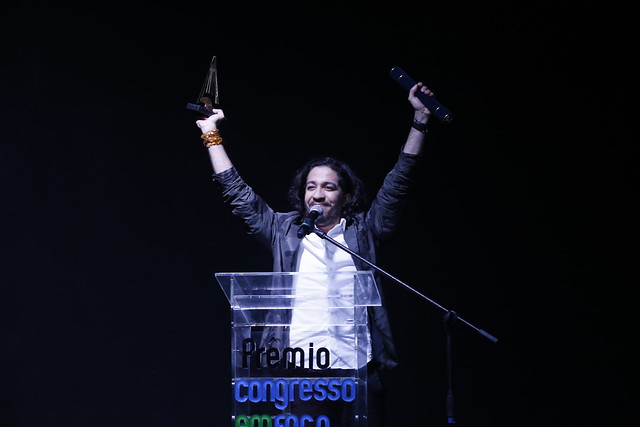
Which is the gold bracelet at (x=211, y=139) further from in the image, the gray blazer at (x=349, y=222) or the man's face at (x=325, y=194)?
the man's face at (x=325, y=194)

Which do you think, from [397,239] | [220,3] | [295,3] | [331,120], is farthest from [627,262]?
[220,3]

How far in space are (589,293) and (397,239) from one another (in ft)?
3.07

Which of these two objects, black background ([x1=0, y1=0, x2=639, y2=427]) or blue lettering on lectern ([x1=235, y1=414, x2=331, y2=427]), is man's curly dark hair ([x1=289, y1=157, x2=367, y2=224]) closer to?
black background ([x1=0, y1=0, x2=639, y2=427])

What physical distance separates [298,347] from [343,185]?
90cm

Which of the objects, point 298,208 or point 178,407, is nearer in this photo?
point 298,208

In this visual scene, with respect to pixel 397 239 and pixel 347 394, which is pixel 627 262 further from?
pixel 347 394

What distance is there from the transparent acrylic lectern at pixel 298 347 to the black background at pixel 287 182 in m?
1.58

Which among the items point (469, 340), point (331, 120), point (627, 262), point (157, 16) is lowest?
point (469, 340)

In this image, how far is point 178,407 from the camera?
3.85 metres

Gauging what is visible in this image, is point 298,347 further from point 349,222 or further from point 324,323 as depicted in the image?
→ point 349,222

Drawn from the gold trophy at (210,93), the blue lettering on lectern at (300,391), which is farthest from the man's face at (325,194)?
the blue lettering on lectern at (300,391)

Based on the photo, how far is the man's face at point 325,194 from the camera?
291 centimetres

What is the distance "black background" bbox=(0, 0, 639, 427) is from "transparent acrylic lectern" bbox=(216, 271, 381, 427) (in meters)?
1.58

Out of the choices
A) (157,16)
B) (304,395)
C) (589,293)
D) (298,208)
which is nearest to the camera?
(304,395)
